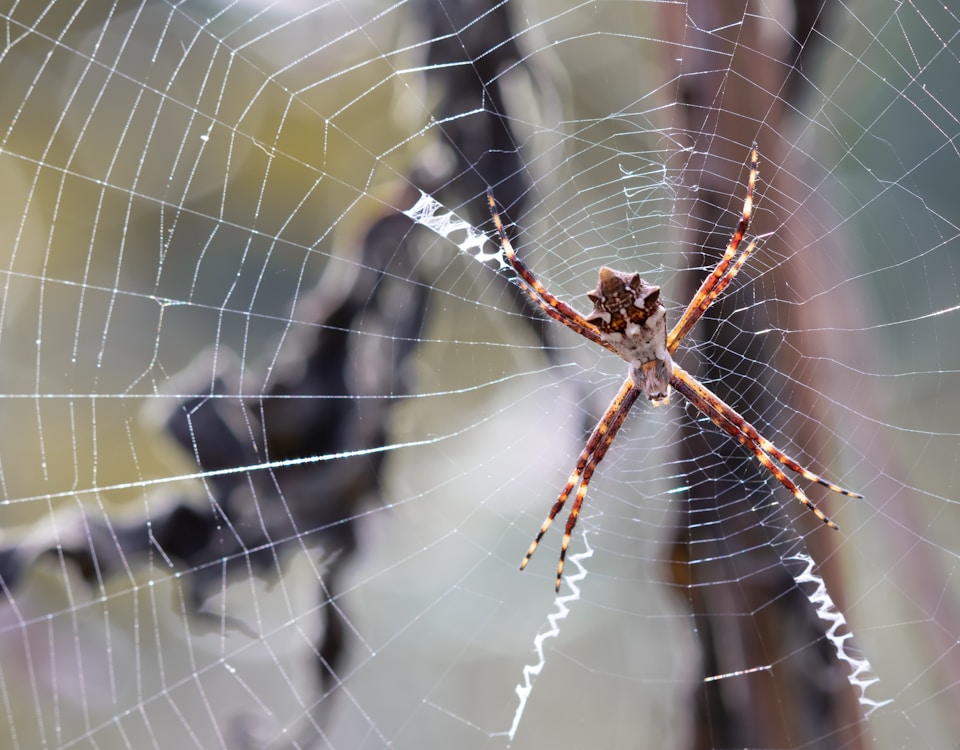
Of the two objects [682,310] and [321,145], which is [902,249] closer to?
[682,310]

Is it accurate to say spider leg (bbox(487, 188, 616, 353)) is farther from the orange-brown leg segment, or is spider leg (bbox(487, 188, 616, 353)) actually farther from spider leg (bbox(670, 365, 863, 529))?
spider leg (bbox(670, 365, 863, 529))

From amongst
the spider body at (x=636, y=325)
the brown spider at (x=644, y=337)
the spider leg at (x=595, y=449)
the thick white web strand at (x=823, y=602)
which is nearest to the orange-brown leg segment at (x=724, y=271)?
the brown spider at (x=644, y=337)

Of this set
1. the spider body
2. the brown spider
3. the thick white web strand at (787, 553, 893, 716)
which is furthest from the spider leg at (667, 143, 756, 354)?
the thick white web strand at (787, 553, 893, 716)

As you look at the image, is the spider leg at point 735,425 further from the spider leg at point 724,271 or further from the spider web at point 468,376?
the spider leg at point 724,271

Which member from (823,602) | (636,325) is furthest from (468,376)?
(823,602)

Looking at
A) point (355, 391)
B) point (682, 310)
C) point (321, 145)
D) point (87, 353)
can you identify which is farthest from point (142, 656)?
point (682, 310)

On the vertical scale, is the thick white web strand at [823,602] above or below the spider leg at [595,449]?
below
